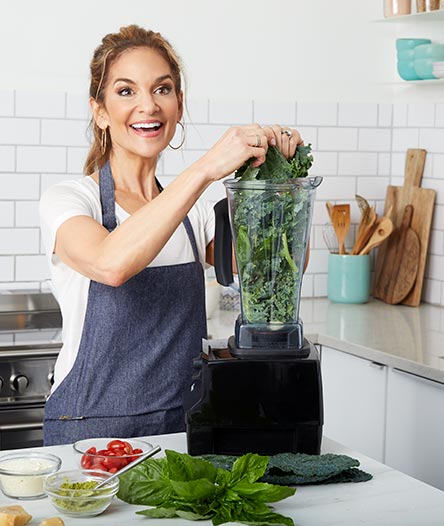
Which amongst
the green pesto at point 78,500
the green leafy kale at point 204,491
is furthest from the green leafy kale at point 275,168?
the green pesto at point 78,500

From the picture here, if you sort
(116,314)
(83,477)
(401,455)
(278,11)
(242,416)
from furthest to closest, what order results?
(278,11), (401,455), (116,314), (242,416), (83,477)

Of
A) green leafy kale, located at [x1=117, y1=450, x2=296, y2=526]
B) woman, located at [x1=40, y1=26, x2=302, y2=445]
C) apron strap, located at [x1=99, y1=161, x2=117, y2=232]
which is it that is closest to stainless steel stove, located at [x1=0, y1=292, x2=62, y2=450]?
woman, located at [x1=40, y1=26, x2=302, y2=445]

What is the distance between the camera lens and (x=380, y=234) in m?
3.85

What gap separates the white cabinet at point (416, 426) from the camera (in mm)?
2830

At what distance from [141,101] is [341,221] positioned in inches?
70.1

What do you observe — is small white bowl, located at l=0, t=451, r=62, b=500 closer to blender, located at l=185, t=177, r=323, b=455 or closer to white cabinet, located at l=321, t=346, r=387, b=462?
blender, located at l=185, t=177, r=323, b=455

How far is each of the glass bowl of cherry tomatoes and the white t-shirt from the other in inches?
16.1

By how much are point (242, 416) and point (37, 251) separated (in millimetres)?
1892

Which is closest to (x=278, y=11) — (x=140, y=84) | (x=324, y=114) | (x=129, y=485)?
(x=324, y=114)

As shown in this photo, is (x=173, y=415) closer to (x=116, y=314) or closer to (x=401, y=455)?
(x=116, y=314)

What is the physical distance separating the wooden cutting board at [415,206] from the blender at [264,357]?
1.96 m

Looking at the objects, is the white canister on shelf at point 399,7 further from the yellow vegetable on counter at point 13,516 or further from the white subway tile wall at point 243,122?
the yellow vegetable on counter at point 13,516

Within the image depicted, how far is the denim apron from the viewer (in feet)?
7.07

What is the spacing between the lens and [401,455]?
3012 mm
